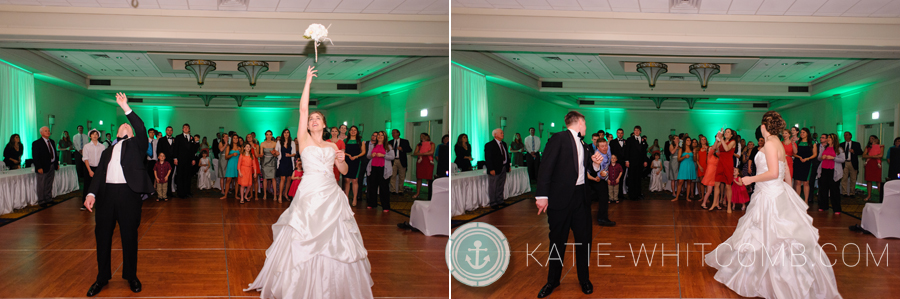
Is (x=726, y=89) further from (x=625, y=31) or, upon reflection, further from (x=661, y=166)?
(x=625, y=31)

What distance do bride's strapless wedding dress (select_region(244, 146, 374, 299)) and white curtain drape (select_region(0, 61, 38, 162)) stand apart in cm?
799

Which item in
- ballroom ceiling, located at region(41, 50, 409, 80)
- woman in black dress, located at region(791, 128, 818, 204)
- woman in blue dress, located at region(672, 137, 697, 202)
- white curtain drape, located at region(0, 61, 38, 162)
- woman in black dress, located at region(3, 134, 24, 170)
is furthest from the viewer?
ballroom ceiling, located at region(41, 50, 409, 80)

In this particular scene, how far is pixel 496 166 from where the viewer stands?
278 inches

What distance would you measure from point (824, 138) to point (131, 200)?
8.49 m

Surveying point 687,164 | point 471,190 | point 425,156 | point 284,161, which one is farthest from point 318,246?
point 687,164

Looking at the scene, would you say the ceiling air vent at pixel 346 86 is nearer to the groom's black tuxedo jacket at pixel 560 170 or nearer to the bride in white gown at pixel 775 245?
the groom's black tuxedo jacket at pixel 560 170

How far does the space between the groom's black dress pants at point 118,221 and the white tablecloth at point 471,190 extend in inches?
129

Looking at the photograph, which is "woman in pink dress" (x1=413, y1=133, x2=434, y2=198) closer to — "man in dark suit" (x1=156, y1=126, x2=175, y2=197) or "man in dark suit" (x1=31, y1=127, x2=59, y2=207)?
"man in dark suit" (x1=156, y1=126, x2=175, y2=197)

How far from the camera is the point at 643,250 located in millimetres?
4230

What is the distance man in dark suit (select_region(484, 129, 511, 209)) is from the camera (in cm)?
686

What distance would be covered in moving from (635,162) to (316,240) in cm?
666

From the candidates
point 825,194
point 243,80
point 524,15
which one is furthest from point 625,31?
point 243,80

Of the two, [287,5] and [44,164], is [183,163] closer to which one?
[44,164]

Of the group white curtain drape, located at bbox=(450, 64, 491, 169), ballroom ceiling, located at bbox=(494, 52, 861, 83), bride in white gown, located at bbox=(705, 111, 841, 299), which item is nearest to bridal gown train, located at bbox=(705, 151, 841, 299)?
bride in white gown, located at bbox=(705, 111, 841, 299)
